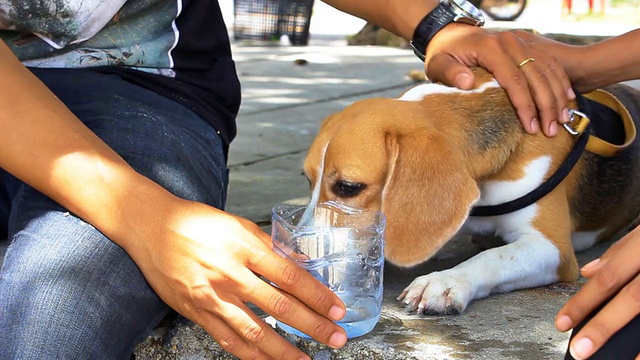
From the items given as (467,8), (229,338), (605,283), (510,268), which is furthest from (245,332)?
(467,8)

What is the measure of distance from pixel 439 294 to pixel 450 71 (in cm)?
75

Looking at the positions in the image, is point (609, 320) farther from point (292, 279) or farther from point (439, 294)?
point (439, 294)

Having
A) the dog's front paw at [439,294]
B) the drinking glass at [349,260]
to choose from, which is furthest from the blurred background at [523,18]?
the drinking glass at [349,260]

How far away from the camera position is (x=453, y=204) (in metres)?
2.44

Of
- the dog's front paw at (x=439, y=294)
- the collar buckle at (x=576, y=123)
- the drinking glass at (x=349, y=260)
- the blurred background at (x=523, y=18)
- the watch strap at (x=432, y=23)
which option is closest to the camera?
the drinking glass at (x=349, y=260)

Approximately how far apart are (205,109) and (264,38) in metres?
9.00

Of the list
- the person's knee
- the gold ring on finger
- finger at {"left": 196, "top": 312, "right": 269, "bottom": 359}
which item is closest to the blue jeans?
the person's knee

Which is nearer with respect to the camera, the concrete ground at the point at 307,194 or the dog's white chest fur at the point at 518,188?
the concrete ground at the point at 307,194

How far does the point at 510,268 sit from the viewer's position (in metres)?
2.58

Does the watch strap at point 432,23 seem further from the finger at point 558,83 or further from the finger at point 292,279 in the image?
the finger at point 292,279

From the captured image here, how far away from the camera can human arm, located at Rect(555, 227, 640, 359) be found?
1.51 metres

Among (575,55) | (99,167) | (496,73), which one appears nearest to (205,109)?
(99,167)

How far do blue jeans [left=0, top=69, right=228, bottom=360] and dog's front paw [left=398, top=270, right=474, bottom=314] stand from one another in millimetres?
607

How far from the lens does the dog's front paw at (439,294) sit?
2.38 meters
